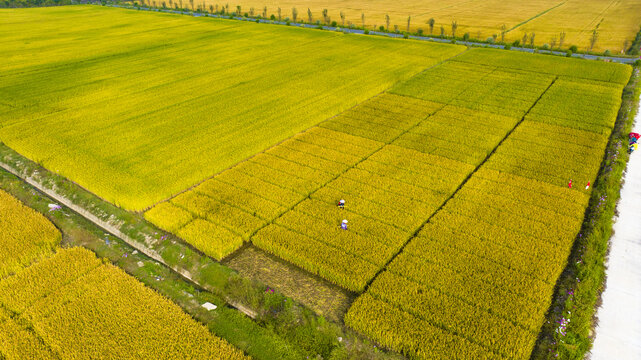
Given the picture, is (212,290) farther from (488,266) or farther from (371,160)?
(371,160)

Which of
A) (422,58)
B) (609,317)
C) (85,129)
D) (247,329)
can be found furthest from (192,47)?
(609,317)

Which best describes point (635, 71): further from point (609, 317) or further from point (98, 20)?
point (98, 20)

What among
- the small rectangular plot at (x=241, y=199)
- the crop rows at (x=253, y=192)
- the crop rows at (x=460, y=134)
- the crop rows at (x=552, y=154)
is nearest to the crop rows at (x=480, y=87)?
the crop rows at (x=460, y=134)

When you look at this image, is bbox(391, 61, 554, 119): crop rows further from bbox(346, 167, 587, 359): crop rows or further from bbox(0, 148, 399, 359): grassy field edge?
bbox(0, 148, 399, 359): grassy field edge

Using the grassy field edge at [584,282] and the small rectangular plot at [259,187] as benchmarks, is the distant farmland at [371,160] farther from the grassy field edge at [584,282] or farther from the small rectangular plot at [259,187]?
the grassy field edge at [584,282]

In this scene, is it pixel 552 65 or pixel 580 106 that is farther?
pixel 552 65

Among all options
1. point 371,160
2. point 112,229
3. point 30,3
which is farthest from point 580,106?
point 30,3
